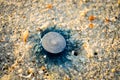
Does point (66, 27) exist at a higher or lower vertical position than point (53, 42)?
higher

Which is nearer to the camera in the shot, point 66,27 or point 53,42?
point 53,42

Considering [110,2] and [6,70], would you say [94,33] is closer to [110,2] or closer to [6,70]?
[110,2]

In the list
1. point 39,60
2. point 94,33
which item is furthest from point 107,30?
point 39,60

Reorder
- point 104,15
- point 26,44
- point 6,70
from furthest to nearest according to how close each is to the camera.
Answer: point 104,15
point 26,44
point 6,70
